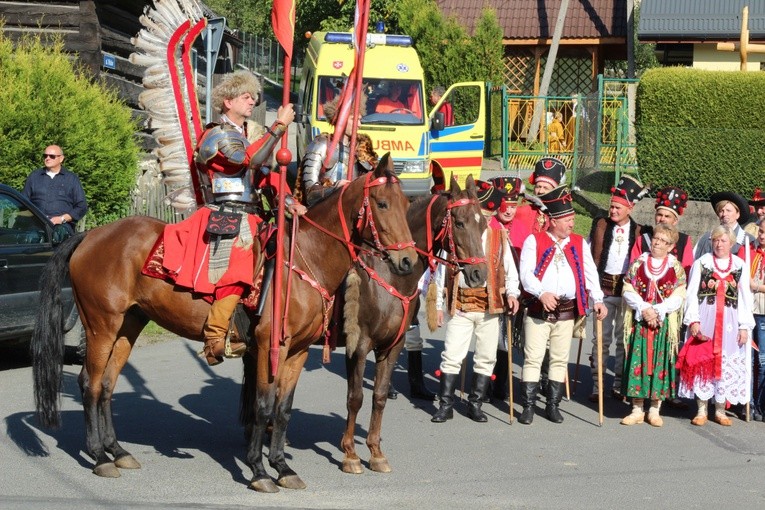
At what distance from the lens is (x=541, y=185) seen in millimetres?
10367

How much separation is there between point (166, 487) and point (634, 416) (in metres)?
4.32

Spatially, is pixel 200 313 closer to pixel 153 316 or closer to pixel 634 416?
pixel 153 316

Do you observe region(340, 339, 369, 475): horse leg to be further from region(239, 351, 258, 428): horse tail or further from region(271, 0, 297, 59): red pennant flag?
region(271, 0, 297, 59): red pennant flag

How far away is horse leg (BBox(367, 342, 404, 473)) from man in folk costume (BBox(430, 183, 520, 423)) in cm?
151

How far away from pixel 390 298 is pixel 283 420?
1.20 m

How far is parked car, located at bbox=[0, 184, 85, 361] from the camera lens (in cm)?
1055

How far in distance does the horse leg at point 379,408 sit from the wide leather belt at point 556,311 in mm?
1904

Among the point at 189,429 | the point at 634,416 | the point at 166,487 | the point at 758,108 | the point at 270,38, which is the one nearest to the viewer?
the point at 166,487

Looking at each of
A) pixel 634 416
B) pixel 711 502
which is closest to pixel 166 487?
pixel 711 502

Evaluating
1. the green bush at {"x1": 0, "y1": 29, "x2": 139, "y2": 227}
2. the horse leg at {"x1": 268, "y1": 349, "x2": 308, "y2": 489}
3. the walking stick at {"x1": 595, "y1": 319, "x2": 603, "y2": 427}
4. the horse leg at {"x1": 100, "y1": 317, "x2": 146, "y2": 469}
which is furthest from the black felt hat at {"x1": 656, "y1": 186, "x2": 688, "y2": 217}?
the green bush at {"x1": 0, "y1": 29, "x2": 139, "y2": 227}

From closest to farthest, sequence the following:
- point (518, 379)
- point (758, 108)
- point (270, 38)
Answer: point (518, 379)
point (758, 108)
point (270, 38)

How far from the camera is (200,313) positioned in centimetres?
775

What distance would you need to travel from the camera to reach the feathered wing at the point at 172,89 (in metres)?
8.33

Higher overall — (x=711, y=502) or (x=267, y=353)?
(x=267, y=353)
